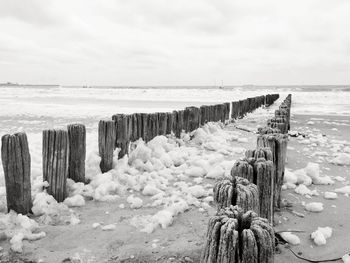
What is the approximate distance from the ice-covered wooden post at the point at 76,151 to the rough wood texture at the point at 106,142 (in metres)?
0.58

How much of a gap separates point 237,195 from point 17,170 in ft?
8.30

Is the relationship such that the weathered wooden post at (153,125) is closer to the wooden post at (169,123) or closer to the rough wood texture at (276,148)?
the wooden post at (169,123)

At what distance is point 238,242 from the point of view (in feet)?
5.70

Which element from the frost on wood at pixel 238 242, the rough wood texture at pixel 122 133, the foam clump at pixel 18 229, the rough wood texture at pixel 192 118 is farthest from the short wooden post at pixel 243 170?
the rough wood texture at pixel 192 118

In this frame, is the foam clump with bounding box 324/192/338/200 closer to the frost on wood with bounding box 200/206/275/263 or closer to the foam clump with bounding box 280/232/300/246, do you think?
the foam clump with bounding box 280/232/300/246

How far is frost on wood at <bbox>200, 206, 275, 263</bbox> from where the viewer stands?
5.63 feet

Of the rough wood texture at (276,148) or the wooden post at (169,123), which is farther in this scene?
the wooden post at (169,123)

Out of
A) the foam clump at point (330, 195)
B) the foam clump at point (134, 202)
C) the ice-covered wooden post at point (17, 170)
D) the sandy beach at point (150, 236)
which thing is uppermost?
the ice-covered wooden post at point (17, 170)

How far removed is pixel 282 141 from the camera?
4250 mm

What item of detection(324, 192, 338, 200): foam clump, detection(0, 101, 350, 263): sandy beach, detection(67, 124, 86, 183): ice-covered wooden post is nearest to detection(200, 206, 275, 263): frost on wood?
detection(0, 101, 350, 263): sandy beach

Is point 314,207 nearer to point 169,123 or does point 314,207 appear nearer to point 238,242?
point 238,242

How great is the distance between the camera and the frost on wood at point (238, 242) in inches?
67.6

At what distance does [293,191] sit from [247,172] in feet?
7.80

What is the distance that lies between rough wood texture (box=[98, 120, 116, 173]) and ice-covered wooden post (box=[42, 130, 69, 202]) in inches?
42.8
